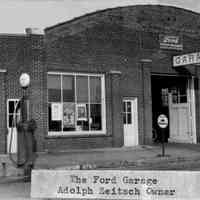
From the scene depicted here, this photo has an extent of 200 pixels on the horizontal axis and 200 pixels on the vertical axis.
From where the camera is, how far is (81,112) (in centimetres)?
2102

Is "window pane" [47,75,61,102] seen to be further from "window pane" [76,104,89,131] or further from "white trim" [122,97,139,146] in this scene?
"white trim" [122,97,139,146]

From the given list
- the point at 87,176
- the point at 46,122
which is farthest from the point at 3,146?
the point at 87,176

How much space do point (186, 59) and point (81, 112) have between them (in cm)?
601

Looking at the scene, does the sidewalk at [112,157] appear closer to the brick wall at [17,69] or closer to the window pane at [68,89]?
the brick wall at [17,69]

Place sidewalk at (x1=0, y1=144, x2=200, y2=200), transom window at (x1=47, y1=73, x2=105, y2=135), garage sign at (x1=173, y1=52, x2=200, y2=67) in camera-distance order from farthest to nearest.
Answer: garage sign at (x1=173, y1=52, x2=200, y2=67) → transom window at (x1=47, y1=73, x2=105, y2=135) → sidewalk at (x1=0, y1=144, x2=200, y2=200)

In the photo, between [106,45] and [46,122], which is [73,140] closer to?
[46,122]

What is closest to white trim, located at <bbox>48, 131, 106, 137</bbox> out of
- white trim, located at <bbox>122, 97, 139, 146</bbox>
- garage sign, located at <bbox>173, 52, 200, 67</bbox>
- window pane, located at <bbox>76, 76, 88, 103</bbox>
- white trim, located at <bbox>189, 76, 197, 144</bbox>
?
window pane, located at <bbox>76, 76, 88, 103</bbox>

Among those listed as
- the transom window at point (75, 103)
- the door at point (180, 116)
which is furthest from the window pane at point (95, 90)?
the door at point (180, 116)

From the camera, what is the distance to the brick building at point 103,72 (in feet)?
64.7

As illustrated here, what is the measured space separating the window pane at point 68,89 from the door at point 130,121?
9.76 feet

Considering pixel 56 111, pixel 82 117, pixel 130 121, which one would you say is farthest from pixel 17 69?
pixel 130 121

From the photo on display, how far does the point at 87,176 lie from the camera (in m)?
9.20

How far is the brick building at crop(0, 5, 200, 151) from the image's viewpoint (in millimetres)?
19734

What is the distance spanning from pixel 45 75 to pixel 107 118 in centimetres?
372
